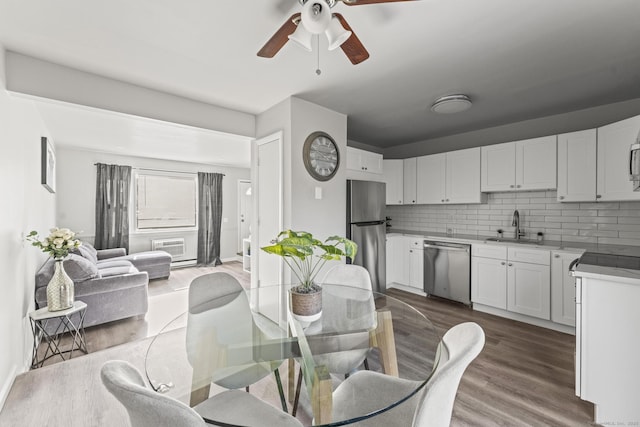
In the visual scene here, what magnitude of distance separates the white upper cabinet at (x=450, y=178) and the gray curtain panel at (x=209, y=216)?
4630mm

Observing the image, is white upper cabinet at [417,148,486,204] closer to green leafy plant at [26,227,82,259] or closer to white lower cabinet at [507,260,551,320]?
white lower cabinet at [507,260,551,320]

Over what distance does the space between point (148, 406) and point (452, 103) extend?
311 centimetres

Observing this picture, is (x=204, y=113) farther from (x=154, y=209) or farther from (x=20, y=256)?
(x=154, y=209)

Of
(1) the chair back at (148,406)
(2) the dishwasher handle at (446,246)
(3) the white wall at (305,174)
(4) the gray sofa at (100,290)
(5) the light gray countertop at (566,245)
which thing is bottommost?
(4) the gray sofa at (100,290)

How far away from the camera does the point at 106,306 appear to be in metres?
3.05

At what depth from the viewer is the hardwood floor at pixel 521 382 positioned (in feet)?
5.47

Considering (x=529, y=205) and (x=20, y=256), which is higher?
(x=529, y=205)

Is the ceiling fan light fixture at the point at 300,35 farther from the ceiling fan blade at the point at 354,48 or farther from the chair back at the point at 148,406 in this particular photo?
the chair back at the point at 148,406

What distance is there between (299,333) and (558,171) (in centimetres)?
343

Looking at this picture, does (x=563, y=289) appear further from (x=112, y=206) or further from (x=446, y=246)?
(x=112, y=206)

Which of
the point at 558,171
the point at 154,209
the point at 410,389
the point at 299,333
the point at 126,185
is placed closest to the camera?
the point at 410,389

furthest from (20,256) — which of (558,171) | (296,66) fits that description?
(558,171)

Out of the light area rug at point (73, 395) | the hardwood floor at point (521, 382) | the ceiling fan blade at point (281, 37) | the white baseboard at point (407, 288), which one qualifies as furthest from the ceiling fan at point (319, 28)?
the white baseboard at point (407, 288)

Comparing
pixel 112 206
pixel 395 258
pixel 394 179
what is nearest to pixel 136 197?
pixel 112 206
